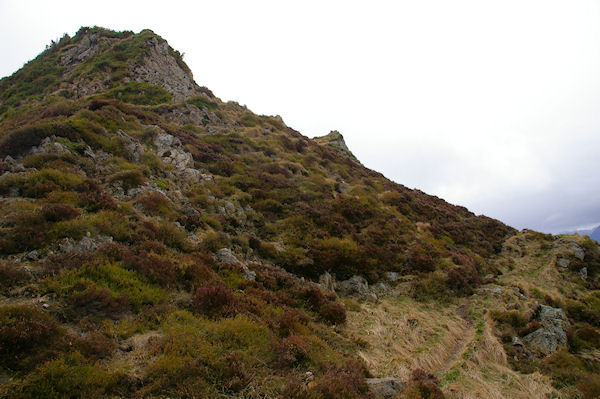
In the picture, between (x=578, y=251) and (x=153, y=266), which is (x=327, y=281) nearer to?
(x=153, y=266)

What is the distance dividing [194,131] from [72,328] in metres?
27.0

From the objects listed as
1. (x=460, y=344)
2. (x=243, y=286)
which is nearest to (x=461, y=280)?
(x=460, y=344)

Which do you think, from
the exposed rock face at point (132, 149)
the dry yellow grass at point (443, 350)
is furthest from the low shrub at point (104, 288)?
the exposed rock face at point (132, 149)

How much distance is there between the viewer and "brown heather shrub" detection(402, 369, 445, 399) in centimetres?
683

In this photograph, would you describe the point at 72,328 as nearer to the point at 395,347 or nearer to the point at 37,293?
the point at 37,293

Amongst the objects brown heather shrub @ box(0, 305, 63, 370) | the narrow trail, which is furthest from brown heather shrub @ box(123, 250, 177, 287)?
the narrow trail

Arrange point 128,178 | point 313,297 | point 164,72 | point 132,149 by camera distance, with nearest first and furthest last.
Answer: point 313,297
point 128,178
point 132,149
point 164,72

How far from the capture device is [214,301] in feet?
25.7

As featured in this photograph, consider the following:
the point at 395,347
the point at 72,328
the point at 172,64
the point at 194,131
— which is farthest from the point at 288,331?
the point at 172,64

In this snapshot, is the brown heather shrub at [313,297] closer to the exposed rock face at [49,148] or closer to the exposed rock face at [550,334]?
the exposed rock face at [550,334]

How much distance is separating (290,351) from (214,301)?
8.41 feet

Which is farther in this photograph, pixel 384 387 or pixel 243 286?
pixel 243 286

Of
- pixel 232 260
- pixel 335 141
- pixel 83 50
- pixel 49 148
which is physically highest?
pixel 335 141

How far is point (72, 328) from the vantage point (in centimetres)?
577
